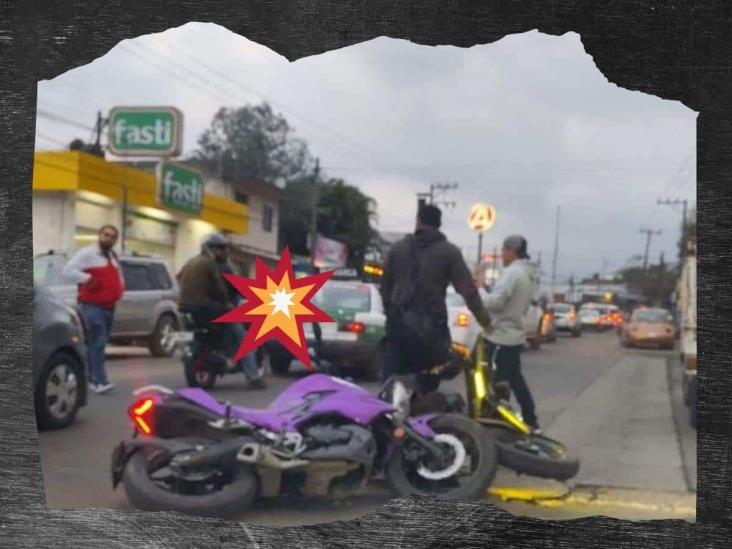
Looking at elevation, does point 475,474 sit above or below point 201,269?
below

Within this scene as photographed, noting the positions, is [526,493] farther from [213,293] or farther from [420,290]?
[213,293]

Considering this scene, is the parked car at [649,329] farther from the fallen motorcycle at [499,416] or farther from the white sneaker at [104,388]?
the white sneaker at [104,388]

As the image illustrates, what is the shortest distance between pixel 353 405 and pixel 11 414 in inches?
64.4

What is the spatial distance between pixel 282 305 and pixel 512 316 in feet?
4.33

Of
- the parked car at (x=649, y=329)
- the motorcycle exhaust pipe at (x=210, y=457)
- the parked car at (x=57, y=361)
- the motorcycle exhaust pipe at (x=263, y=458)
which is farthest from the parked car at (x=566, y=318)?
the parked car at (x=57, y=361)

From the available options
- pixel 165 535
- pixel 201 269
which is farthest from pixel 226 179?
pixel 165 535

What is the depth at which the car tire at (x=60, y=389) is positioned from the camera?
565cm

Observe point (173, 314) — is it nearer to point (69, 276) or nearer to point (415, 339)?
point (69, 276)

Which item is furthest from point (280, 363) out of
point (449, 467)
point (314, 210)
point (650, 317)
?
point (650, 317)

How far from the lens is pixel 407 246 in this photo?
14.9 feet

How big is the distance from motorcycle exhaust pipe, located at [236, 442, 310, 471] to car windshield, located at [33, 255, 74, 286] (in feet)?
4.61

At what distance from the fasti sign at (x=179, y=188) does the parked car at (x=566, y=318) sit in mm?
2013

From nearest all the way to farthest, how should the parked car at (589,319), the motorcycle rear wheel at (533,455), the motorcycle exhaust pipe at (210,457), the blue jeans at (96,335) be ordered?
the motorcycle exhaust pipe at (210,457)
the motorcycle rear wheel at (533,455)
the parked car at (589,319)
the blue jeans at (96,335)

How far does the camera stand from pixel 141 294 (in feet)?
21.4
